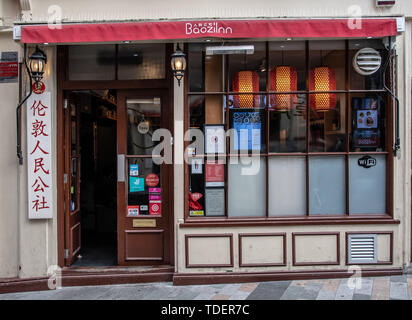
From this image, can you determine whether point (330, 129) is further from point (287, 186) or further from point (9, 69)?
point (9, 69)

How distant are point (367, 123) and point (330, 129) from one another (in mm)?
617

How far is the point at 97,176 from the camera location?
9.02 m

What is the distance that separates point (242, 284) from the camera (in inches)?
225

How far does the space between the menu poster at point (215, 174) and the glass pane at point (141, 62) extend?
1.70m

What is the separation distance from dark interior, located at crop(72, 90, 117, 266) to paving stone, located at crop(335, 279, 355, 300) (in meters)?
4.41

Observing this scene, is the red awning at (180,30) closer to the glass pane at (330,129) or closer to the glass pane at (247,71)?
the glass pane at (247,71)

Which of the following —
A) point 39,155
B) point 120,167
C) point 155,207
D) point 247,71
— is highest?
point 247,71

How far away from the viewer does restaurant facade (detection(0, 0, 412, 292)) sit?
5.79 m

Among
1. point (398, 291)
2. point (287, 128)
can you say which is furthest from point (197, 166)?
point (398, 291)

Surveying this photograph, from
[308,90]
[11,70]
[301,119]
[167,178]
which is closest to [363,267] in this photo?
[301,119]

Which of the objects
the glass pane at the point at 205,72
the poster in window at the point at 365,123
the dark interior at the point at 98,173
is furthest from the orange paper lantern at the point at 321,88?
the dark interior at the point at 98,173

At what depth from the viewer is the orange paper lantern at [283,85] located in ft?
19.7

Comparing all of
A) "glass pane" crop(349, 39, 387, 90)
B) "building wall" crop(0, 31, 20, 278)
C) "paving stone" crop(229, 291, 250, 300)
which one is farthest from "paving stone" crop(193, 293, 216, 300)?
"glass pane" crop(349, 39, 387, 90)

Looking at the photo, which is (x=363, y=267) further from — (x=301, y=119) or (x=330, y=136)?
(x=301, y=119)
